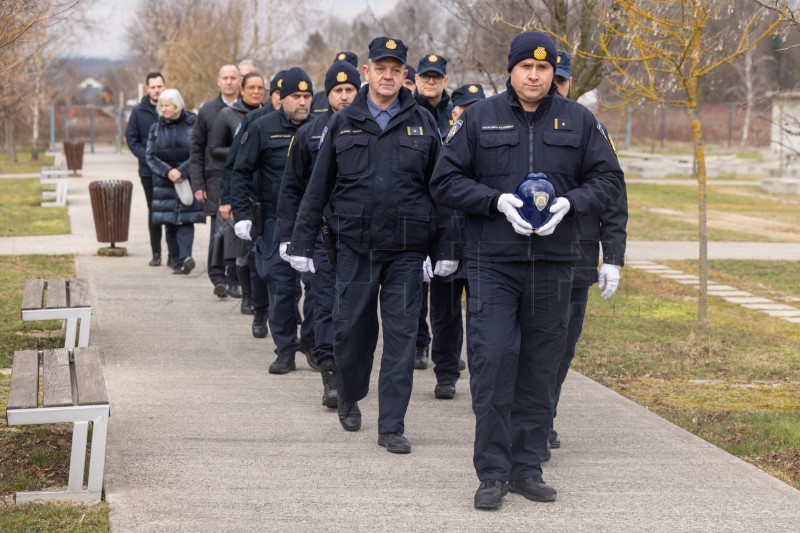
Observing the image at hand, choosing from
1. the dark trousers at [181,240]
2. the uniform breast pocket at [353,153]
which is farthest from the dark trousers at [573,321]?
the dark trousers at [181,240]

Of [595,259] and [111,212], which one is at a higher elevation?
[595,259]

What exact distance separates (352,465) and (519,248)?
1379 mm

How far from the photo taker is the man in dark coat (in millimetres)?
13531

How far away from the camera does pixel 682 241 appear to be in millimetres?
17969

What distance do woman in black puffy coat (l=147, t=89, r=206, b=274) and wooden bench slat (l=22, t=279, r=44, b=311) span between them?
374cm

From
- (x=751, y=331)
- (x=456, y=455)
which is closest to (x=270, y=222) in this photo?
(x=456, y=455)

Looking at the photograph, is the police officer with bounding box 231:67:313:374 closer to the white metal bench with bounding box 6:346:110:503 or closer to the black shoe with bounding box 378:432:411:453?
the black shoe with bounding box 378:432:411:453

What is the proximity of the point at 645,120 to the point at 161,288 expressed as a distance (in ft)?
191

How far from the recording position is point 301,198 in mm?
7184

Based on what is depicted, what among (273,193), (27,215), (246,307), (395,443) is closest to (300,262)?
(395,443)

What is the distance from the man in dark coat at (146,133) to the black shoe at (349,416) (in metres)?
7.12

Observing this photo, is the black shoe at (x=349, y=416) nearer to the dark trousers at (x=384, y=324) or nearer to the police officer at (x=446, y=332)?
the dark trousers at (x=384, y=324)

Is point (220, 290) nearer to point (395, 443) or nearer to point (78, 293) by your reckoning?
point (78, 293)

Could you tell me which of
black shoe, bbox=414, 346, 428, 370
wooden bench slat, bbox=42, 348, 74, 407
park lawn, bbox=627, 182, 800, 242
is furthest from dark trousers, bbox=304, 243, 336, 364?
park lawn, bbox=627, 182, 800, 242
